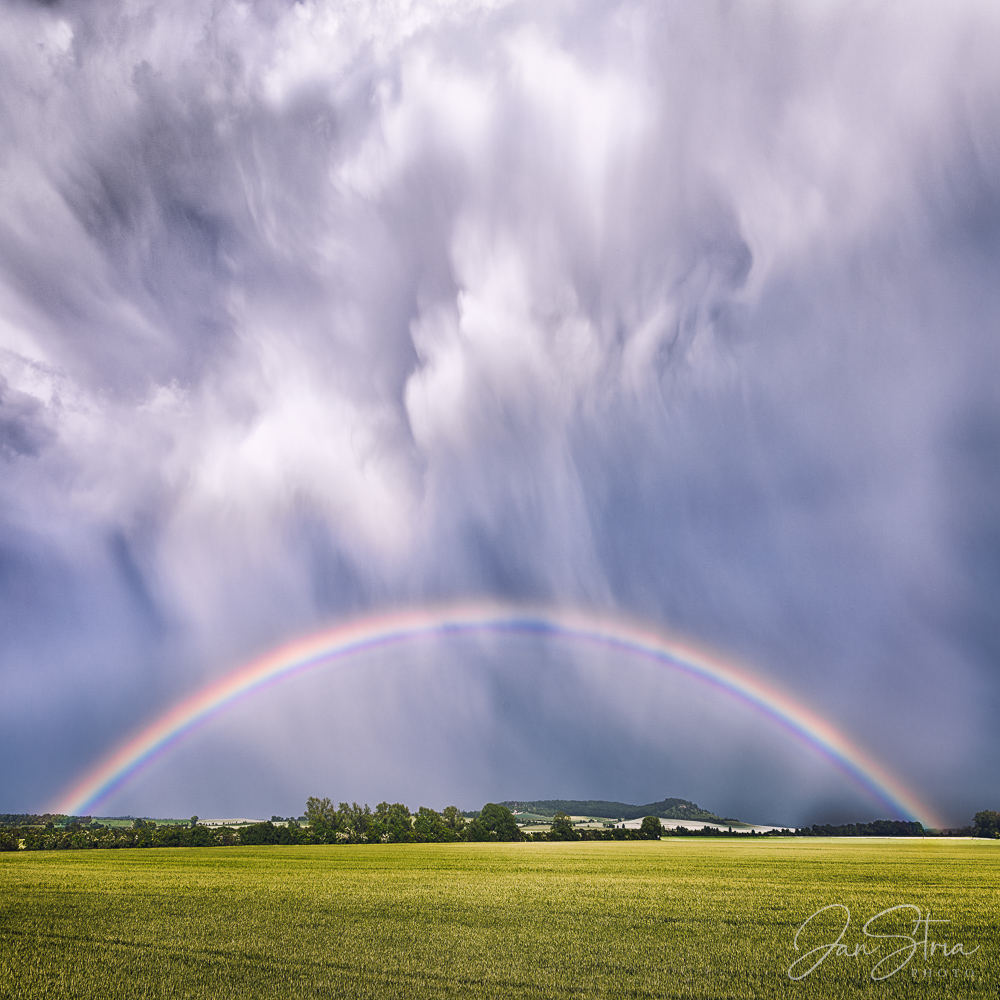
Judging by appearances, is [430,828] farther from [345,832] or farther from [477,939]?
[477,939]

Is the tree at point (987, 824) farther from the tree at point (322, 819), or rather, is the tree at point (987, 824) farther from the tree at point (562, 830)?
the tree at point (322, 819)

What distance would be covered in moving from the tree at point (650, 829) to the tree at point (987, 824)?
89.3 meters

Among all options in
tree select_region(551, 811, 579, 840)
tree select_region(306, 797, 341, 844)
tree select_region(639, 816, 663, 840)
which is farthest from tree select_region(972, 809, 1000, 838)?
tree select_region(306, 797, 341, 844)

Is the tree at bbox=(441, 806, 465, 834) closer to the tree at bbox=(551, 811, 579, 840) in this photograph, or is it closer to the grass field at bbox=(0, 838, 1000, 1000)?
the tree at bbox=(551, 811, 579, 840)

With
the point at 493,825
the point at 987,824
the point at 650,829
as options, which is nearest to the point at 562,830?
the point at 493,825

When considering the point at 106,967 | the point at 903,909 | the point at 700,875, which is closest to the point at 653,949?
the point at 903,909

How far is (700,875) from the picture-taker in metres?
38.6

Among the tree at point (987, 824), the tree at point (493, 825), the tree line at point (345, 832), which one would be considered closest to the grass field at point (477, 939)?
the tree line at point (345, 832)

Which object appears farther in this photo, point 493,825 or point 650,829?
point 650,829

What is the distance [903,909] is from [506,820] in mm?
122416

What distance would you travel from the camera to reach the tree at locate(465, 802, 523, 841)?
128462 mm

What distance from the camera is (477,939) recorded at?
1805cm

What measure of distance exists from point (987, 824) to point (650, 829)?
9738 cm

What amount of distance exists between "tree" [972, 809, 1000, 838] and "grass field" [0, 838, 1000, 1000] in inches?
6752
